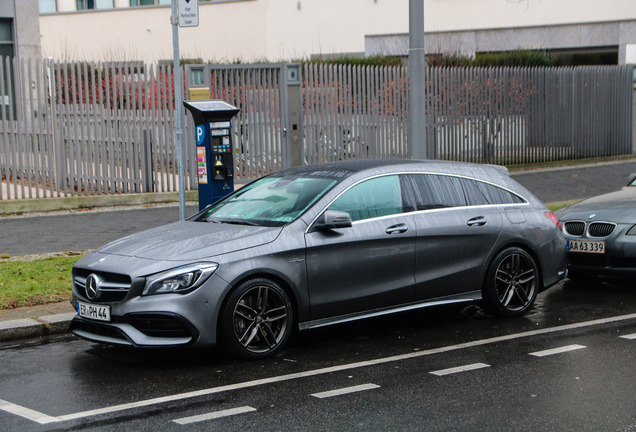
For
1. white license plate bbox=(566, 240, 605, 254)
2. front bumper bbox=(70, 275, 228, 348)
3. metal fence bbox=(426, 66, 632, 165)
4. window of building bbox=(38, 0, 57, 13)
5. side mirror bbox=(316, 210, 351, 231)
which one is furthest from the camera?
window of building bbox=(38, 0, 57, 13)

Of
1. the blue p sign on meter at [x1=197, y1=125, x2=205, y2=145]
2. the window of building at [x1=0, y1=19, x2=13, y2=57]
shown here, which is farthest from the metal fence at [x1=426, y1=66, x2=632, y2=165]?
the blue p sign on meter at [x1=197, y1=125, x2=205, y2=145]

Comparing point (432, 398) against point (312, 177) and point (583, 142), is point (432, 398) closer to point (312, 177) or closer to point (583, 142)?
point (312, 177)

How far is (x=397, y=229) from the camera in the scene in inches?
301

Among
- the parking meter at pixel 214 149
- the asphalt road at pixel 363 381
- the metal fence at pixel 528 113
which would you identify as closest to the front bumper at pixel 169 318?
the asphalt road at pixel 363 381

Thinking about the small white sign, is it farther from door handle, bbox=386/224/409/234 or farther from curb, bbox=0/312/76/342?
door handle, bbox=386/224/409/234

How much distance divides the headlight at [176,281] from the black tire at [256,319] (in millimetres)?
291

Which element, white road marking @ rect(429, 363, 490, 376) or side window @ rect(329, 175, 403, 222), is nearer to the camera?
white road marking @ rect(429, 363, 490, 376)

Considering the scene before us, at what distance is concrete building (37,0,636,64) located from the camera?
112ft

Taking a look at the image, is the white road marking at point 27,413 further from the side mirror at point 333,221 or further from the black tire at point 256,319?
the side mirror at point 333,221

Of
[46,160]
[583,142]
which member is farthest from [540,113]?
[46,160]

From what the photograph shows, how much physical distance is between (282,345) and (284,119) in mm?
10776

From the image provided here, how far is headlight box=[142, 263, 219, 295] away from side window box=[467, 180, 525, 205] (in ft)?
9.38

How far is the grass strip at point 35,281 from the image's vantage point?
8.76 metres

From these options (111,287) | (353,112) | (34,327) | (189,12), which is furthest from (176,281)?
(353,112)
